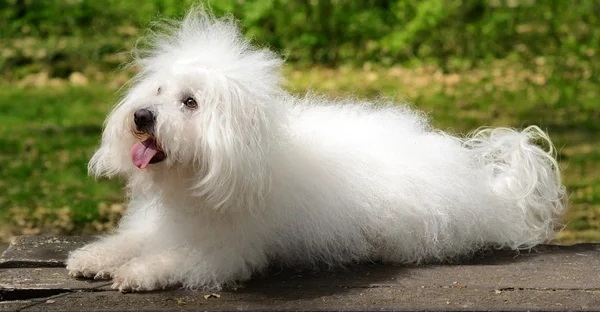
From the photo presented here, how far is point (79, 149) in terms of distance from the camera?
8680mm

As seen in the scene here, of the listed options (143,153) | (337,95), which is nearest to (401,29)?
(337,95)

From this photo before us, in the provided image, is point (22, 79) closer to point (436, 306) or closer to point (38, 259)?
point (38, 259)

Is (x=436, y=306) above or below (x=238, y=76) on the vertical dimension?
below

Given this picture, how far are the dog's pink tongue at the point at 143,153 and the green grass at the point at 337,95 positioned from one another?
2.94 meters

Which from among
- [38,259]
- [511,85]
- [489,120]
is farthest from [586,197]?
[38,259]

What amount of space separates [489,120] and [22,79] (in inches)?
194

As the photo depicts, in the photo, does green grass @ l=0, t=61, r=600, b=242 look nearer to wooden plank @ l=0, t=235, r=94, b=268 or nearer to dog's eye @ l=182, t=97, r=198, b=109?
wooden plank @ l=0, t=235, r=94, b=268

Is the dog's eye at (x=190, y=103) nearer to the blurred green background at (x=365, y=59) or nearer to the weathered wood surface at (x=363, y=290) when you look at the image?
the weathered wood surface at (x=363, y=290)

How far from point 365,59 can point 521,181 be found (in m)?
7.30

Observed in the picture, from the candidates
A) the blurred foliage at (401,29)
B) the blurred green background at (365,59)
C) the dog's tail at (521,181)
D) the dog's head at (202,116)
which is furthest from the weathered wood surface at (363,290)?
the blurred foliage at (401,29)

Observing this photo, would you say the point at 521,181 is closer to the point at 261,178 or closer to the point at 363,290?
the point at 363,290

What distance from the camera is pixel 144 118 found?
12.2ft

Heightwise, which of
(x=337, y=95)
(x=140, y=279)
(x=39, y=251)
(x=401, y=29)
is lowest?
(x=140, y=279)

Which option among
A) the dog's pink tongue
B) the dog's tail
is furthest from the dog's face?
the dog's tail
